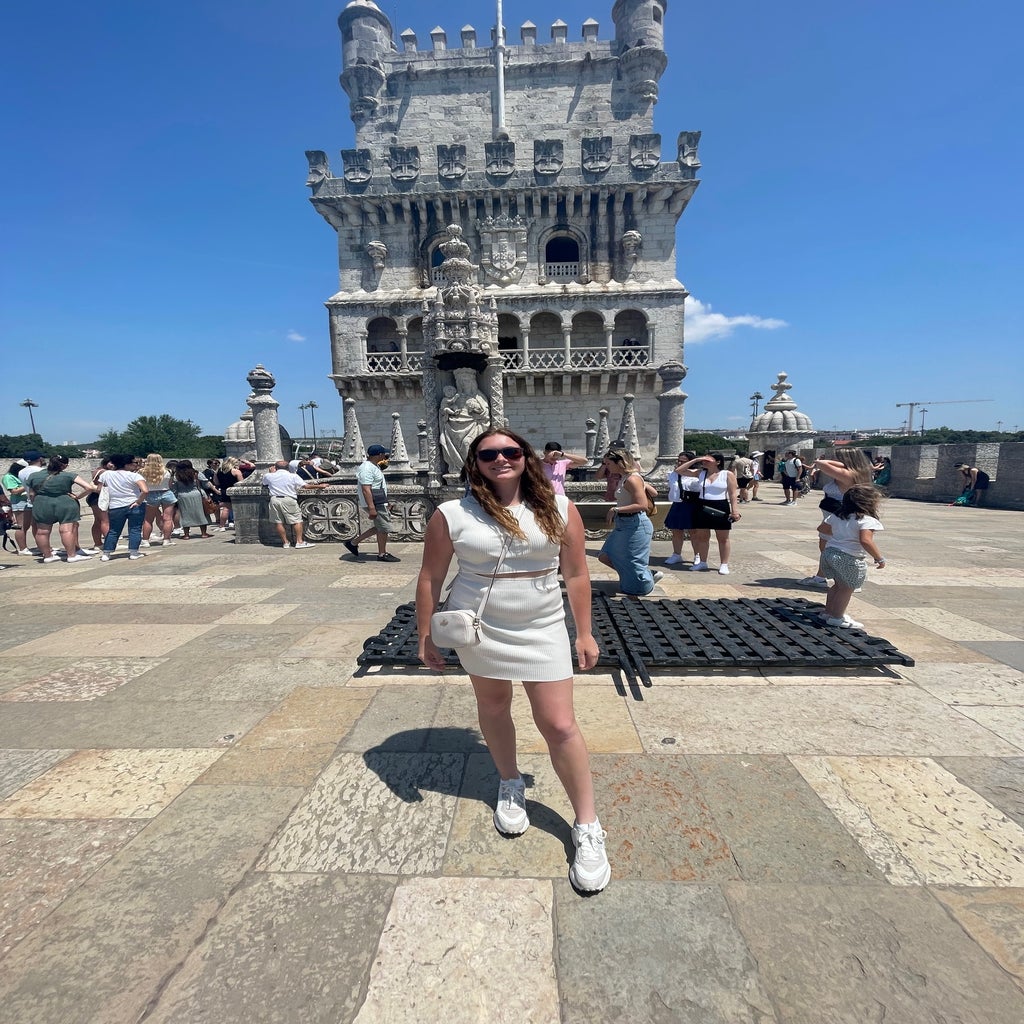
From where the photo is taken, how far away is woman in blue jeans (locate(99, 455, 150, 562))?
7516mm

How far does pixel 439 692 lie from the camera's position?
3221mm

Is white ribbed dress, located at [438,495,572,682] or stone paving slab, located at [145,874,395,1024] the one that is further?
white ribbed dress, located at [438,495,572,682]

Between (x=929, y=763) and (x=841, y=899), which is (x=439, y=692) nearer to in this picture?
(x=841, y=899)

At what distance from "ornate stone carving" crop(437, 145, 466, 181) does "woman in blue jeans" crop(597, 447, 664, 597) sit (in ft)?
77.4

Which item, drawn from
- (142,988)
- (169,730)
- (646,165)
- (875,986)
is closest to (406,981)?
(142,988)

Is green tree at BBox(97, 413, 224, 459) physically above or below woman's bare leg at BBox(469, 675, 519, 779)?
above

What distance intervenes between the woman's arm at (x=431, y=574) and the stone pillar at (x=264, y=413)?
10.1 m

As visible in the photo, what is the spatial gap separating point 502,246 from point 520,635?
A: 2492 cm

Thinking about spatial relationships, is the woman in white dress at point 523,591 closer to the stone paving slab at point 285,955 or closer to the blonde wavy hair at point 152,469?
the stone paving slab at point 285,955

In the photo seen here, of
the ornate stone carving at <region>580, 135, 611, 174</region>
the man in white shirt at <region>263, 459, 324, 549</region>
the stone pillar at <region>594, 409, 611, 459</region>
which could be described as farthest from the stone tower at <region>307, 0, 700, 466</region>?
the man in white shirt at <region>263, 459, 324, 549</region>

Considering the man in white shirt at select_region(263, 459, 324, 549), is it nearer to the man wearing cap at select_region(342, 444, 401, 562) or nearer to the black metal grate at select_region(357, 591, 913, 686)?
the man wearing cap at select_region(342, 444, 401, 562)

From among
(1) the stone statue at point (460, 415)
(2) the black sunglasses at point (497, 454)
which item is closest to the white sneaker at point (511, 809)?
(2) the black sunglasses at point (497, 454)

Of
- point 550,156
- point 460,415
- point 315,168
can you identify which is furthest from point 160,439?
point 460,415

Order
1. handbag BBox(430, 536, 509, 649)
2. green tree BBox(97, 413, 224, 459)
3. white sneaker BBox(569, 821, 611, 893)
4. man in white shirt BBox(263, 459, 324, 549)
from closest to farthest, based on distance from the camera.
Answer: white sneaker BBox(569, 821, 611, 893) → handbag BBox(430, 536, 509, 649) → man in white shirt BBox(263, 459, 324, 549) → green tree BBox(97, 413, 224, 459)
